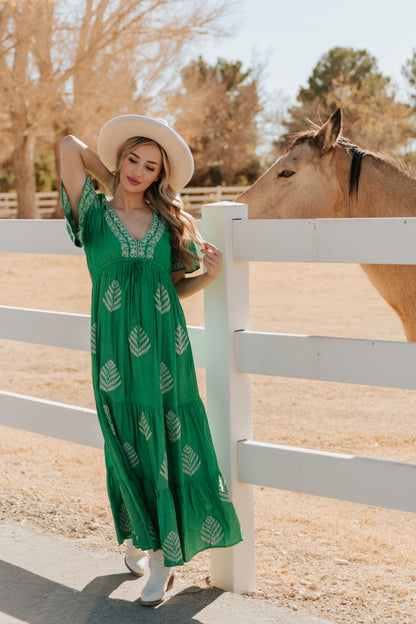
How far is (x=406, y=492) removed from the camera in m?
2.35

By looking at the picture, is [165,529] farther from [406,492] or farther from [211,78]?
[211,78]

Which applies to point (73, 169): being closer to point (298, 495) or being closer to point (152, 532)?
point (152, 532)

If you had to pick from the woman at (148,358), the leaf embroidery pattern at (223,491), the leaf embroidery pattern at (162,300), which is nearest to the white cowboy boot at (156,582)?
the woman at (148,358)

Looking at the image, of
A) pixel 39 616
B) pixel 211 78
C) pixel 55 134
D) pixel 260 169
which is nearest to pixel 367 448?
pixel 39 616

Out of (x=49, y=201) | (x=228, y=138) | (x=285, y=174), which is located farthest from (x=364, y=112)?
(x=285, y=174)

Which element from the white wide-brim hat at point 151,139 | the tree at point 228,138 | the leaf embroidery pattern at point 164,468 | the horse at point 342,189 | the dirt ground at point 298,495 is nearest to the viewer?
the leaf embroidery pattern at point 164,468

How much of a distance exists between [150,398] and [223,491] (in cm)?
44

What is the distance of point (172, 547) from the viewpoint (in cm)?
242

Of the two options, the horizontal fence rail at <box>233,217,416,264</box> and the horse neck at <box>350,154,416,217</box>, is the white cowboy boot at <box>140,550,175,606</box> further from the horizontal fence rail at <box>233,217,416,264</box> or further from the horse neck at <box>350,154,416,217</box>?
the horse neck at <box>350,154,416,217</box>

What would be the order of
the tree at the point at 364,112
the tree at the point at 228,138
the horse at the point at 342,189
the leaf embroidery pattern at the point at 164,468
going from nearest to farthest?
the leaf embroidery pattern at the point at 164,468, the horse at the point at 342,189, the tree at the point at 364,112, the tree at the point at 228,138

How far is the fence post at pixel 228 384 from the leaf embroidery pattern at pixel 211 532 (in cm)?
16

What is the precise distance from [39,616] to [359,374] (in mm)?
1345

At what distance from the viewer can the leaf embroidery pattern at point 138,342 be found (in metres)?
2.45

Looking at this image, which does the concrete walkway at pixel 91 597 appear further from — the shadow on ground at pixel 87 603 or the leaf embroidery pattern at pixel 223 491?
the leaf embroidery pattern at pixel 223 491
